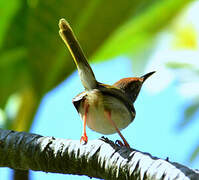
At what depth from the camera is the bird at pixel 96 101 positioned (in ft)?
7.61

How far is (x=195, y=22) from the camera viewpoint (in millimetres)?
5523

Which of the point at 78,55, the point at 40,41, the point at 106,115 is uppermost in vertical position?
the point at 40,41

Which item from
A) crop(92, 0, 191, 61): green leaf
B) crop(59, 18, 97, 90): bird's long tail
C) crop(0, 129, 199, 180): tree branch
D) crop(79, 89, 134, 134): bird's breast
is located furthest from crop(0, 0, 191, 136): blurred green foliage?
crop(0, 129, 199, 180): tree branch

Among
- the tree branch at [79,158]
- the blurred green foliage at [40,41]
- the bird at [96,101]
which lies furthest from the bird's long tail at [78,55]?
the blurred green foliage at [40,41]

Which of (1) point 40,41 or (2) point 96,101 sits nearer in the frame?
(2) point 96,101

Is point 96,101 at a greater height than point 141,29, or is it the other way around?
point 141,29

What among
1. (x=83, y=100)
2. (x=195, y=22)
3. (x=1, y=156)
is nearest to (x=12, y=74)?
(x=83, y=100)

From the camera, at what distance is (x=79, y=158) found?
173 cm

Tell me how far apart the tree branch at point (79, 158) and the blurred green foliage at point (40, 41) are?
3.89ft

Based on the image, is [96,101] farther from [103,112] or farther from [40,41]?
[40,41]

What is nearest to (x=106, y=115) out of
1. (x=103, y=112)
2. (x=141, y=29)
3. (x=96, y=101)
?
(x=103, y=112)

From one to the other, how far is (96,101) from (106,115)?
139 mm

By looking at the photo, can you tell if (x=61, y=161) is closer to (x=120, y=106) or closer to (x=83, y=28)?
(x=120, y=106)

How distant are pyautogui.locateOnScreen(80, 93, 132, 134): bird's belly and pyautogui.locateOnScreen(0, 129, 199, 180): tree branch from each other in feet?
1.83
